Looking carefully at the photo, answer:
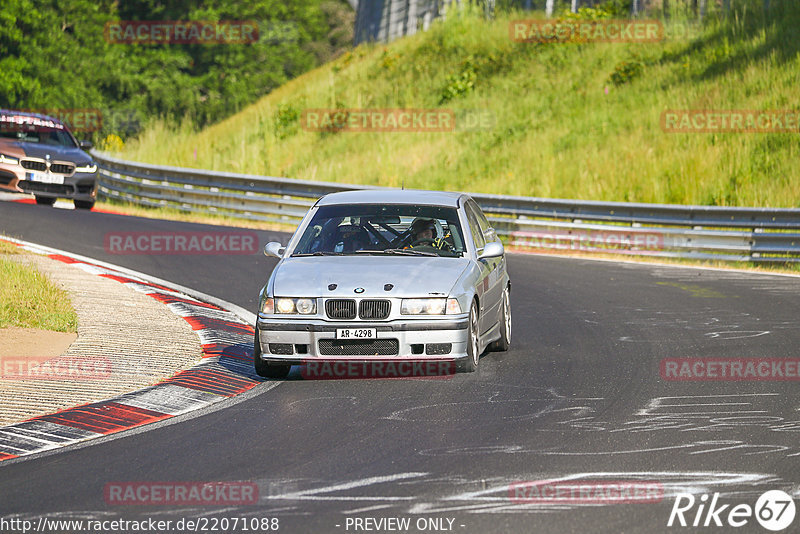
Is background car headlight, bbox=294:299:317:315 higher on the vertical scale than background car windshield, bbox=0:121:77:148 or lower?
lower

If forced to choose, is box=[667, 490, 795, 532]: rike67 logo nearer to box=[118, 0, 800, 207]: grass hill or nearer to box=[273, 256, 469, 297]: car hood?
box=[273, 256, 469, 297]: car hood

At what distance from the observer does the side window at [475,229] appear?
1124 cm

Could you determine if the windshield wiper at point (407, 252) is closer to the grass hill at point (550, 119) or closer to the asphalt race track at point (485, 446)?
the asphalt race track at point (485, 446)

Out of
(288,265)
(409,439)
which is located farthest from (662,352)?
(409,439)

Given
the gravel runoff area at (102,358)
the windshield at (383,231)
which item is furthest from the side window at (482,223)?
the gravel runoff area at (102,358)

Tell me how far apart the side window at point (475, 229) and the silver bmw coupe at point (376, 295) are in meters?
0.16

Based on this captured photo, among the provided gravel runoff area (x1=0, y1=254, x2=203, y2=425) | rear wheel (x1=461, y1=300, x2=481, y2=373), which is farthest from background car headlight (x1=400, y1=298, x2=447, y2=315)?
gravel runoff area (x1=0, y1=254, x2=203, y2=425)

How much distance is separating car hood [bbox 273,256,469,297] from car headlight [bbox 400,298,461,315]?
0.18ft

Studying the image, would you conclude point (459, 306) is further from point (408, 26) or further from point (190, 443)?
point (408, 26)

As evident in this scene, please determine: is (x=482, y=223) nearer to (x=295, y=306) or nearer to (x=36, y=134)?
(x=295, y=306)

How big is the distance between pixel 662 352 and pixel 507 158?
20041 millimetres

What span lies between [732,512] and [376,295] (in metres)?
4.16

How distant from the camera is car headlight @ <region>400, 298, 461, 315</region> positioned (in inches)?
381

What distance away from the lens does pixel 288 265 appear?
34.0ft
